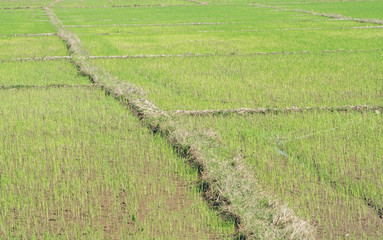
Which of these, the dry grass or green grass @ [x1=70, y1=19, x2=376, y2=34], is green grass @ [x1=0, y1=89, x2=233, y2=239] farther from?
green grass @ [x1=70, y1=19, x2=376, y2=34]

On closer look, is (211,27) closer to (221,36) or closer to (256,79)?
(221,36)

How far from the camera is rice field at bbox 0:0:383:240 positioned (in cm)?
319

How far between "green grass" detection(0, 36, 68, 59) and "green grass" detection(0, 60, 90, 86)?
103 cm

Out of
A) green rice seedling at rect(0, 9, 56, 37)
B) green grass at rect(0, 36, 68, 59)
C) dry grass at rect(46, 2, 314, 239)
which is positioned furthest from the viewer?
green rice seedling at rect(0, 9, 56, 37)

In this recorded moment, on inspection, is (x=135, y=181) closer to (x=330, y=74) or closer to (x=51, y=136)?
(x=51, y=136)

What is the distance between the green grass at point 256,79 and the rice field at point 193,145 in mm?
29

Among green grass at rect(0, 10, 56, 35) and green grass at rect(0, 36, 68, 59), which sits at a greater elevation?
green grass at rect(0, 36, 68, 59)

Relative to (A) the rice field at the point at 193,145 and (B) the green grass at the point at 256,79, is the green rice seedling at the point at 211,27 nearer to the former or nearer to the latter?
(A) the rice field at the point at 193,145

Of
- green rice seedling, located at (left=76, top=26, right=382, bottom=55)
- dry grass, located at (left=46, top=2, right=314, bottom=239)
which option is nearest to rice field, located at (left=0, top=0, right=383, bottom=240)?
dry grass, located at (left=46, top=2, right=314, bottom=239)

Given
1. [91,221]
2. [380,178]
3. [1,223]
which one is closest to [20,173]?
[1,223]

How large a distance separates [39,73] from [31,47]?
3.45 meters

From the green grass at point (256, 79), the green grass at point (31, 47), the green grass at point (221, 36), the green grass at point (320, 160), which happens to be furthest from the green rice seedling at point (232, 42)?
the green grass at point (320, 160)

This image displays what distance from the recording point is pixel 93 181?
3857mm

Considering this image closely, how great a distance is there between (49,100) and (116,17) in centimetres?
1384
